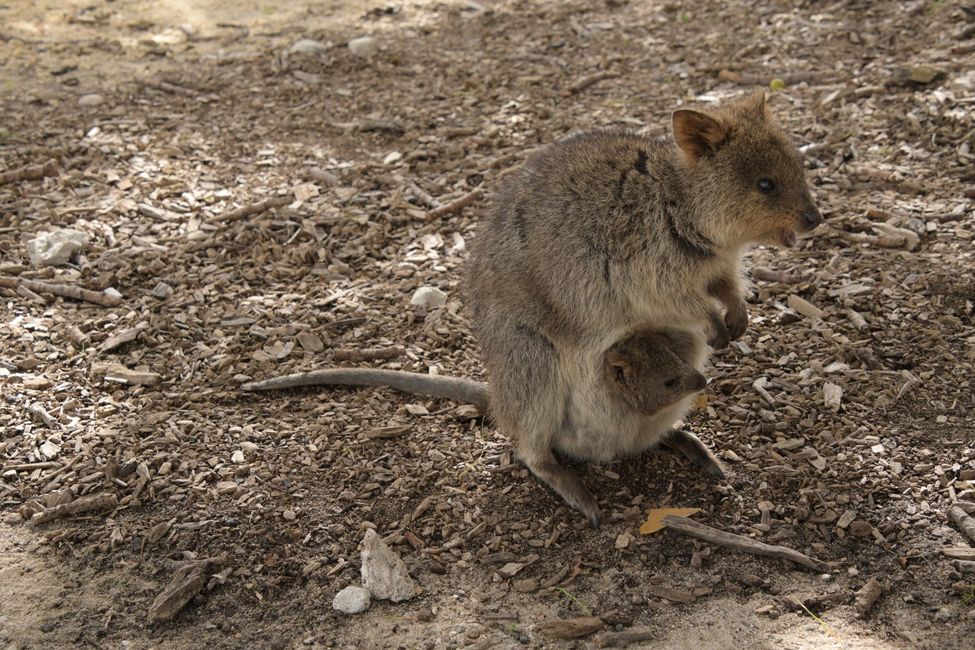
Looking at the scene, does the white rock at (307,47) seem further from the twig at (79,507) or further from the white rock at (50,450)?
the twig at (79,507)

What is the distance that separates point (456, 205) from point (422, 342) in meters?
1.42

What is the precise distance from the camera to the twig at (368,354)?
5.78m

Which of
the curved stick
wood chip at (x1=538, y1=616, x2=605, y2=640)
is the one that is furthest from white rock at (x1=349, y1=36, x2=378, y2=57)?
wood chip at (x1=538, y1=616, x2=605, y2=640)

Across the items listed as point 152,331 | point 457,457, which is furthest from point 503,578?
point 152,331

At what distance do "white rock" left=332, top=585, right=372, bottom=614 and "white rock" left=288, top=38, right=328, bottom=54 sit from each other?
603 centimetres

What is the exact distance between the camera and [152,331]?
5.96 m

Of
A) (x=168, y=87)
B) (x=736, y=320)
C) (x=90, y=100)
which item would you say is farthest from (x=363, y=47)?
(x=736, y=320)

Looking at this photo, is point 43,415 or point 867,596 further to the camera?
point 43,415

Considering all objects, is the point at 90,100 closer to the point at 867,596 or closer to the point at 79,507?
the point at 79,507

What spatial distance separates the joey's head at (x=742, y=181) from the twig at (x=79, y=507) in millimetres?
3052

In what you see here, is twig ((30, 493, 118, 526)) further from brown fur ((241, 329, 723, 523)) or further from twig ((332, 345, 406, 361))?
brown fur ((241, 329, 723, 523))

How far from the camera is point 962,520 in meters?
4.40

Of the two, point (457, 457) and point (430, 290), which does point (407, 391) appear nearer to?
point (457, 457)

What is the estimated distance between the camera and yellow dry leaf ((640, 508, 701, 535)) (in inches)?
179
